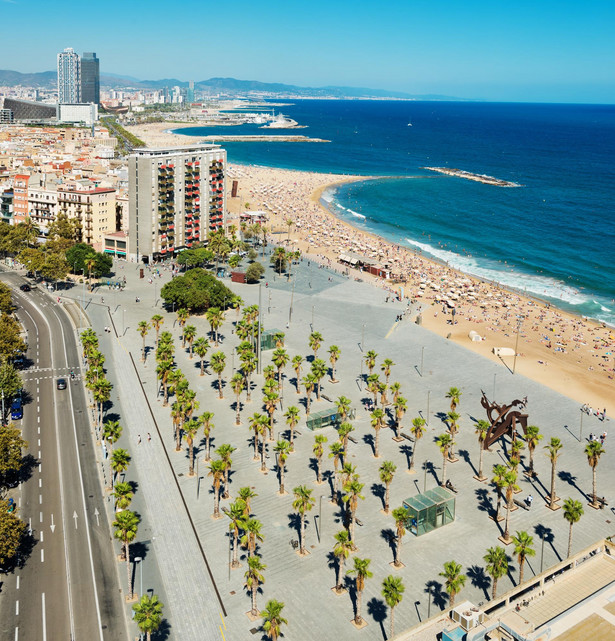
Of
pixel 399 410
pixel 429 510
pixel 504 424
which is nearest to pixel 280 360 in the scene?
pixel 399 410

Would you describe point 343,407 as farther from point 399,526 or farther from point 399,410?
point 399,526

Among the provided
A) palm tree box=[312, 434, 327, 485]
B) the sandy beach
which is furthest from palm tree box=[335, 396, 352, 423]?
the sandy beach

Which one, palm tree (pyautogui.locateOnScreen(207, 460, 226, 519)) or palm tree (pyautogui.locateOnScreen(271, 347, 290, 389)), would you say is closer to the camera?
palm tree (pyautogui.locateOnScreen(207, 460, 226, 519))

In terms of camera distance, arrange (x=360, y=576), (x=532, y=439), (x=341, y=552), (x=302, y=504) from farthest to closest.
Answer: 1. (x=532, y=439)
2. (x=302, y=504)
3. (x=341, y=552)
4. (x=360, y=576)

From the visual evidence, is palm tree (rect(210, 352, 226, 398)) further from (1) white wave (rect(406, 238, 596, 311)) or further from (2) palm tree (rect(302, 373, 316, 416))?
(1) white wave (rect(406, 238, 596, 311))

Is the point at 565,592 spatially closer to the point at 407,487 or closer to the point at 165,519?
the point at 407,487

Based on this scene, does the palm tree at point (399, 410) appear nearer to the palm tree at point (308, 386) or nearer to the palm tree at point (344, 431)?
the palm tree at point (344, 431)
